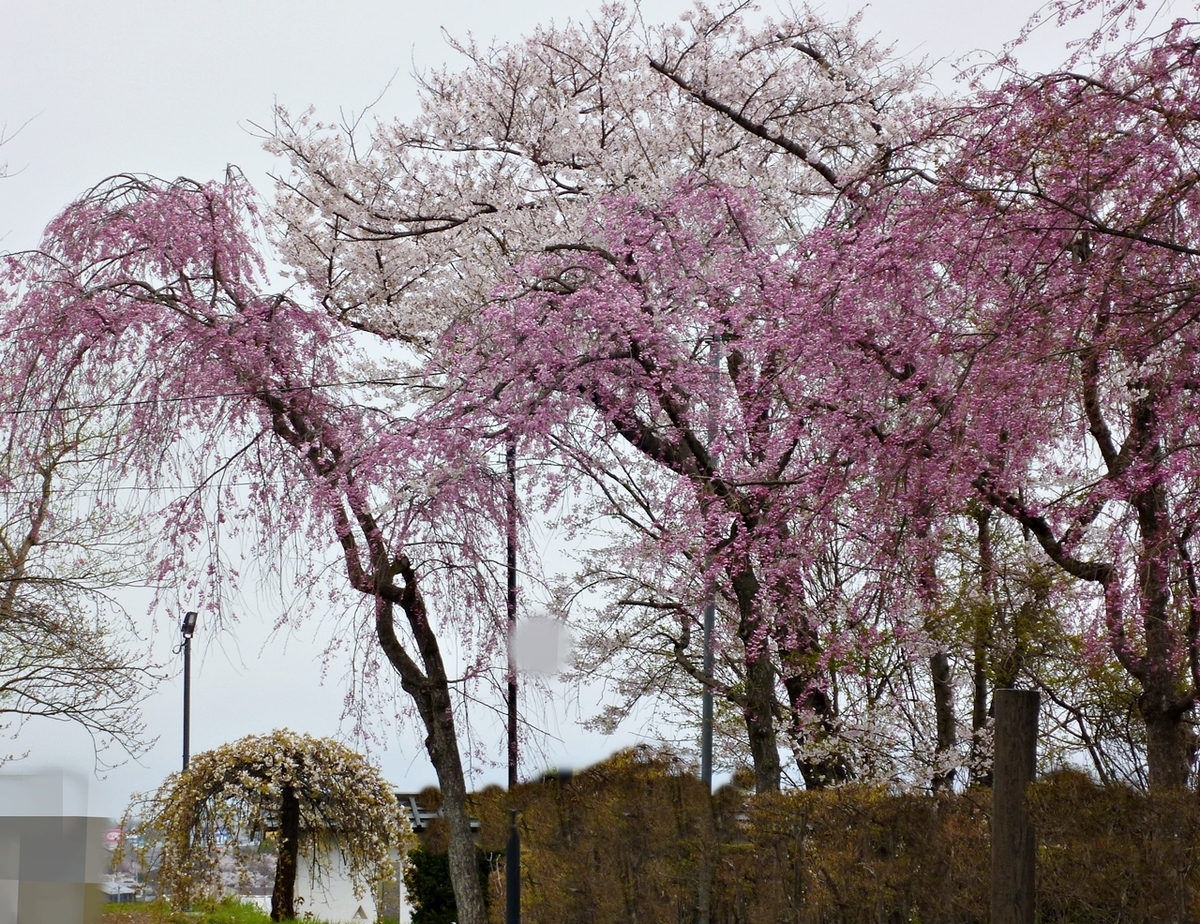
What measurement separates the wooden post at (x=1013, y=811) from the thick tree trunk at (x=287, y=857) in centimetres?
946

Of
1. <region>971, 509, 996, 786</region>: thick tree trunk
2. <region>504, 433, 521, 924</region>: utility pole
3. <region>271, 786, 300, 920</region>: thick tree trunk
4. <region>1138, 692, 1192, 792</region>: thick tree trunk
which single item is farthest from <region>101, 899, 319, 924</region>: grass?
<region>1138, 692, 1192, 792</region>: thick tree trunk

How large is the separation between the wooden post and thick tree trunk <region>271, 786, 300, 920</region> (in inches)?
372

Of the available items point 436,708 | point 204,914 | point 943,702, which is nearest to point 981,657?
point 943,702

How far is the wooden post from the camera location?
5031 millimetres

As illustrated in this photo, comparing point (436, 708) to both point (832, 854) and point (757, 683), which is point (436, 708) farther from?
point (832, 854)

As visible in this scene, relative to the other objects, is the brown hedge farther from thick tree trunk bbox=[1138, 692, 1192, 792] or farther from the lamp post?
the lamp post

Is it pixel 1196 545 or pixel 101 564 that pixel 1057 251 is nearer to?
pixel 1196 545

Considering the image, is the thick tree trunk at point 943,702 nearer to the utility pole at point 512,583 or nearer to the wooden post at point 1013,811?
the utility pole at point 512,583

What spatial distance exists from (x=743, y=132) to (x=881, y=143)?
1.58 m

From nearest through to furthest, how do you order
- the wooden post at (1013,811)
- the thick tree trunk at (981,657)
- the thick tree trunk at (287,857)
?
the wooden post at (1013,811)
the thick tree trunk at (981,657)
the thick tree trunk at (287,857)

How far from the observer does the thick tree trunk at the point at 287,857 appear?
43.4ft

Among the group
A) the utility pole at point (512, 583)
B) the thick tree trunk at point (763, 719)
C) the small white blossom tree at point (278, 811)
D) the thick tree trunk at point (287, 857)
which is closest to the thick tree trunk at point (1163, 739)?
the thick tree trunk at point (763, 719)

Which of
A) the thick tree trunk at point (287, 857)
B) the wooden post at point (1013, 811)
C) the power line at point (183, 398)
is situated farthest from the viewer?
the thick tree trunk at point (287, 857)

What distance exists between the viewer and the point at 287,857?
528 inches
